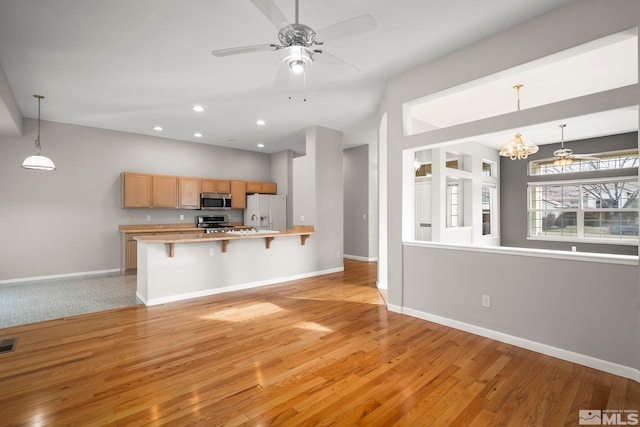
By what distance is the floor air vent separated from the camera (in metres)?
2.91

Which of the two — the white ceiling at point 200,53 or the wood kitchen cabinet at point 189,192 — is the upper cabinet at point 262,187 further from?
the white ceiling at point 200,53

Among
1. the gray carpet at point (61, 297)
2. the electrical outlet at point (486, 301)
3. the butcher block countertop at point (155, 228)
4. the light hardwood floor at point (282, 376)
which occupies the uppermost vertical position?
the butcher block countertop at point (155, 228)

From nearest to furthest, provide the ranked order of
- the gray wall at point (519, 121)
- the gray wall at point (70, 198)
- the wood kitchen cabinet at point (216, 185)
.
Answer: the gray wall at point (519, 121) < the gray wall at point (70, 198) < the wood kitchen cabinet at point (216, 185)

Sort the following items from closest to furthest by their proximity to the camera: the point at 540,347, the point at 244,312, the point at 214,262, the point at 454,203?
the point at 540,347
the point at 244,312
the point at 214,262
the point at 454,203

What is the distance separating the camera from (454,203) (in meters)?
6.31

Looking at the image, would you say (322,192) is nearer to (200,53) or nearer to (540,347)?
(200,53)

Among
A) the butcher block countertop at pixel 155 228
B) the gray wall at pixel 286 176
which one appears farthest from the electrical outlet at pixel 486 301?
the butcher block countertop at pixel 155 228

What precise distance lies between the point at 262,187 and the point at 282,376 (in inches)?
247

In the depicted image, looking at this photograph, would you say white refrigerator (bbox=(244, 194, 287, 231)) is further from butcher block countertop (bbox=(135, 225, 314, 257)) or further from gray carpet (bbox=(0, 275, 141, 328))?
gray carpet (bbox=(0, 275, 141, 328))

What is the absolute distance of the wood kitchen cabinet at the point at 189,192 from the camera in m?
6.97

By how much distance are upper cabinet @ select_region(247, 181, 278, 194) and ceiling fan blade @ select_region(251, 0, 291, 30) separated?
6.17 metres

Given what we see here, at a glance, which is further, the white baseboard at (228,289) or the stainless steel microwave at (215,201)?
the stainless steel microwave at (215,201)

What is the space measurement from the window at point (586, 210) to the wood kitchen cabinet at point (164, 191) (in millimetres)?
8252

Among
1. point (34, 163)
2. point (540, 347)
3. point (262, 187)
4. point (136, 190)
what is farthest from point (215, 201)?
point (540, 347)
